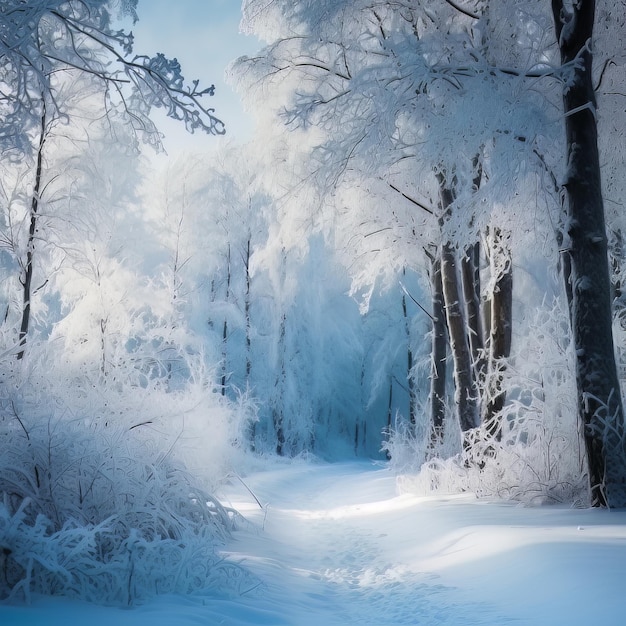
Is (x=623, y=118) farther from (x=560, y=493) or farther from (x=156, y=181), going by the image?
(x=156, y=181)

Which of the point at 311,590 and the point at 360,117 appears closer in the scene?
the point at 311,590

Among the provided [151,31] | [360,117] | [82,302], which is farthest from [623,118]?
[82,302]

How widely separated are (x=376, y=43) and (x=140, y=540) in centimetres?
702

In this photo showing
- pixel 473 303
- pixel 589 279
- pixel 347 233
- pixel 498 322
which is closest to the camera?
pixel 589 279

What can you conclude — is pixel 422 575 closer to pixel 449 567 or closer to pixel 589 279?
pixel 449 567

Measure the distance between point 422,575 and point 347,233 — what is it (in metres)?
6.77

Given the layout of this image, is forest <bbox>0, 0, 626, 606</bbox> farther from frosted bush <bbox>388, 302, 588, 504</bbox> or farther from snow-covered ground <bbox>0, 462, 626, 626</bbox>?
snow-covered ground <bbox>0, 462, 626, 626</bbox>

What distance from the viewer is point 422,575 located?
11.9ft

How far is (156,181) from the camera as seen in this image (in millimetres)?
17188

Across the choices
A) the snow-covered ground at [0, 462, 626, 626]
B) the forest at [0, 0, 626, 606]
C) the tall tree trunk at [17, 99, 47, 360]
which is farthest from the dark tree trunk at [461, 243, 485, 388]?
the tall tree trunk at [17, 99, 47, 360]

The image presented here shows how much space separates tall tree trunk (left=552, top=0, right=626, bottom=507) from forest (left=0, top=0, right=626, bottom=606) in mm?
Answer: 20

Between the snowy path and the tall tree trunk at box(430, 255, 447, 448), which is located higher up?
the tall tree trunk at box(430, 255, 447, 448)

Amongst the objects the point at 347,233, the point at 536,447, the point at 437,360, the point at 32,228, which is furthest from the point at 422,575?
the point at 32,228

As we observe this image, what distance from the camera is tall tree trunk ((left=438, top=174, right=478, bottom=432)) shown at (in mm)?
7828
